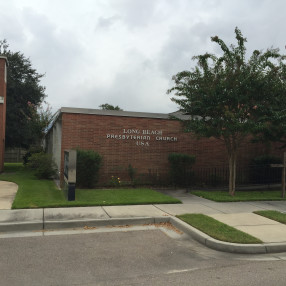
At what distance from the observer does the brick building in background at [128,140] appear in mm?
12969

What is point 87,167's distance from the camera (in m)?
12.1

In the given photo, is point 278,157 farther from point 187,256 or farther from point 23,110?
point 23,110

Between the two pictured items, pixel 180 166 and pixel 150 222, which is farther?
pixel 180 166

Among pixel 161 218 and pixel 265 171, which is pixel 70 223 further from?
pixel 265 171

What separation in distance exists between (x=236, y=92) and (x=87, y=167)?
601 cm

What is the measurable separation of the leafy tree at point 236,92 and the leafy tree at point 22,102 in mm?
16808

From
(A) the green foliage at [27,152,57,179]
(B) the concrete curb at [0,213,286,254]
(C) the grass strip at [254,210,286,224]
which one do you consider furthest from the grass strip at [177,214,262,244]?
(A) the green foliage at [27,152,57,179]

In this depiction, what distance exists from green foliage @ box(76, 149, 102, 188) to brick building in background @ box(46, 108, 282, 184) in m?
0.93

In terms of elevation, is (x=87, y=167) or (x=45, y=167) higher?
(x=87, y=167)

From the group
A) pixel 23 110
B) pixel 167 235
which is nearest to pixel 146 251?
pixel 167 235

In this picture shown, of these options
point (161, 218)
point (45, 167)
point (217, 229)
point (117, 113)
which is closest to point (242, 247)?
point (217, 229)

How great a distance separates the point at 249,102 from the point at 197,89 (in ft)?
6.04

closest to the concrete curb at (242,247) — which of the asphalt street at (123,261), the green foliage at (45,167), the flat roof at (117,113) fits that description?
the asphalt street at (123,261)

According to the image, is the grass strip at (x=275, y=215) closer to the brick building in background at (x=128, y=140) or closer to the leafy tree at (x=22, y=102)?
the brick building in background at (x=128, y=140)
